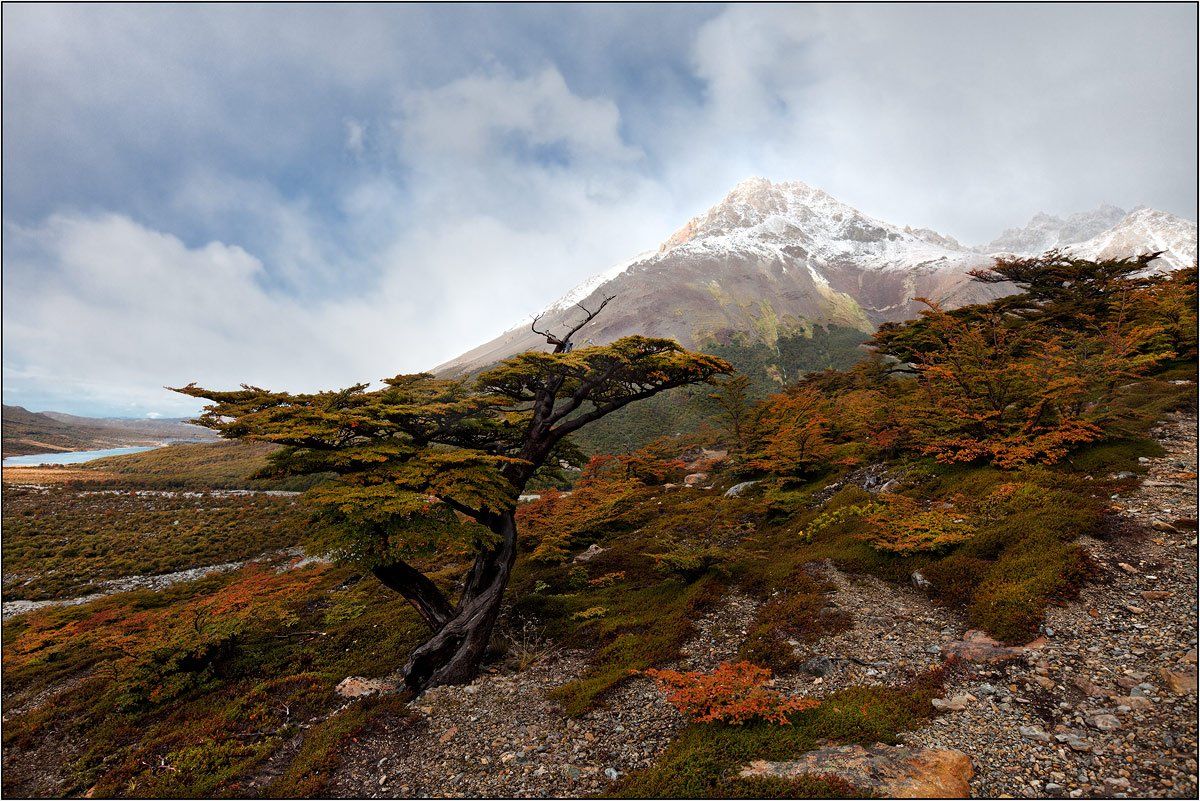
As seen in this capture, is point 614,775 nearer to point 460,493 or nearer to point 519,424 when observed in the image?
point 460,493

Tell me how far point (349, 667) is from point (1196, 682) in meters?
15.1

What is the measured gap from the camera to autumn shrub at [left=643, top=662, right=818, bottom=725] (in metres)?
6.05

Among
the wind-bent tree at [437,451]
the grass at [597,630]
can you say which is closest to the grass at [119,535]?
the grass at [597,630]

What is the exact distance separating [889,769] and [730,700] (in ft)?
6.41

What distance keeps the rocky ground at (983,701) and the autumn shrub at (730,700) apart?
0.69 m

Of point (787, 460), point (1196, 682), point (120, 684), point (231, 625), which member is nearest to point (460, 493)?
point (231, 625)

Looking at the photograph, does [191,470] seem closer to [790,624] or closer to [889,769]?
[790,624]

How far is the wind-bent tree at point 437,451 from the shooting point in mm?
9219

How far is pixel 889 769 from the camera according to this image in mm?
5043

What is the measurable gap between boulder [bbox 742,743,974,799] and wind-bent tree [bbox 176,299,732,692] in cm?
708

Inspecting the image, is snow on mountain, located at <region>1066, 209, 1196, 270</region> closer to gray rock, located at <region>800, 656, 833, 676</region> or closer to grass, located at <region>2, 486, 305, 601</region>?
gray rock, located at <region>800, 656, 833, 676</region>

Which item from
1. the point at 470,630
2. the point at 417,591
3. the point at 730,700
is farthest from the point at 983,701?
the point at 417,591

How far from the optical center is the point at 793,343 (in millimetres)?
130875

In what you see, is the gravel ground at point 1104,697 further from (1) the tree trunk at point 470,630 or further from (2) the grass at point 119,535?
(2) the grass at point 119,535
